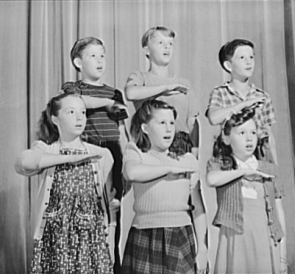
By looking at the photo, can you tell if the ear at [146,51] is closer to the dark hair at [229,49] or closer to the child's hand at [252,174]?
the dark hair at [229,49]

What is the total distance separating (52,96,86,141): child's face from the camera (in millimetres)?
1991

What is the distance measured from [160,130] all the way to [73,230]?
47 cm

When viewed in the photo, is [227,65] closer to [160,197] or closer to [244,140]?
[244,140]

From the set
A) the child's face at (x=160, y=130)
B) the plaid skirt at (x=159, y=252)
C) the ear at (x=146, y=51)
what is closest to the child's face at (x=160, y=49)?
the ear at (x=146, y=51)

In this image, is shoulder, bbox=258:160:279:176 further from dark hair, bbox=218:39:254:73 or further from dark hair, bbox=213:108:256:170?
dark hair, bbox=218:39:254:73

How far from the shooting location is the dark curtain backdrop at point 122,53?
206cm

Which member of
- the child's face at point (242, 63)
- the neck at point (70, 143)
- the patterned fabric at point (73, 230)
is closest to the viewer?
the patterned fabric at point (73, 230)

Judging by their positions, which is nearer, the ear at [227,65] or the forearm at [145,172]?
the forearm at [145,172]

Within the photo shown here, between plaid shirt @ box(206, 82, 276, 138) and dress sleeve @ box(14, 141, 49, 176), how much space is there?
2.11ft

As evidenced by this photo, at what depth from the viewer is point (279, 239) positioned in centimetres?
202

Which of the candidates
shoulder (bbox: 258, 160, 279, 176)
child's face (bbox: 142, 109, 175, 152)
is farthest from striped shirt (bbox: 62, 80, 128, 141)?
shoulder (bbox: 258, 160, 279, 176)

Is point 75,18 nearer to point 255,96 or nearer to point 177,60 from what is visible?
point 177,60

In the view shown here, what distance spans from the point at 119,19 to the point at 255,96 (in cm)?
60

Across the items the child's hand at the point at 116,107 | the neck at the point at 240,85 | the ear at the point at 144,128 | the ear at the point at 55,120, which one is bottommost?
the ear at the point at 144,128
